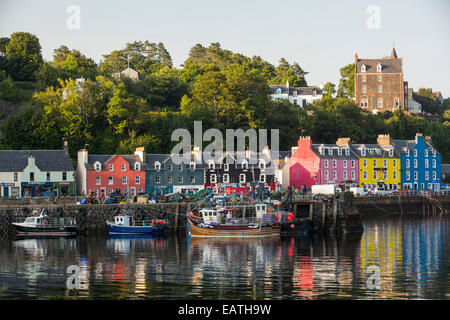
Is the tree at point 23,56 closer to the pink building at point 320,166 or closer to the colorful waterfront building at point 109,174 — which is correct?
the colorful waterfront building at point 109,174

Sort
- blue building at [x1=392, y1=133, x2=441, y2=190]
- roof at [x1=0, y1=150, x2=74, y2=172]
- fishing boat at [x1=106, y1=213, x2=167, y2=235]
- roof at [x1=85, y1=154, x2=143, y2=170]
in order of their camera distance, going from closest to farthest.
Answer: fishing boat at [x1=106, y1=213, x2=167, y2=235] < roof at [x1=0, y1=150, x2=74, y2=172] < roof at [x1=85, y1=154, x2=143, y2=170] < blue building at [x1=392, y1=133, x2=441, y2=190]

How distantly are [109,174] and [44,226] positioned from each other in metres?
16.2

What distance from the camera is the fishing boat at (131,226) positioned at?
59594 mm

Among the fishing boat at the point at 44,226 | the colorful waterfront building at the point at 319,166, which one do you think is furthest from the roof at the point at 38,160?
the colorful waterfront building at the point at 319,166

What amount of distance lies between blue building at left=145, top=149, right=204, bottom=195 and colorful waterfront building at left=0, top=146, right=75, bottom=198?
9072 mm

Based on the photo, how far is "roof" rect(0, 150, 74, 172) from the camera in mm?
70938

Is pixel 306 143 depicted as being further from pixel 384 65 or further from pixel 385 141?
pixel 384 65

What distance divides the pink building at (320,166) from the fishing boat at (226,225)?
26019 millimetres

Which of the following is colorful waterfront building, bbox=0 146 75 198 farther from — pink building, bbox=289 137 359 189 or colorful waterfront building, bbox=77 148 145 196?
pink building, bbox=289 137 359 189

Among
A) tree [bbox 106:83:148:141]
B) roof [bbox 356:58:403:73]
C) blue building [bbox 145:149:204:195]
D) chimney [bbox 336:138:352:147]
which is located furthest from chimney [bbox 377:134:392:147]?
roof [bbox 356:58:403:73]

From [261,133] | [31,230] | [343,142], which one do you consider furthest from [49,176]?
[343,142]

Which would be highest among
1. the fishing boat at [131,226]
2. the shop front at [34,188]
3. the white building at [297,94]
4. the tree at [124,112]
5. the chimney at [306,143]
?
the white building at [297,94]

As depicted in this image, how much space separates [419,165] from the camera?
93.5 metres
